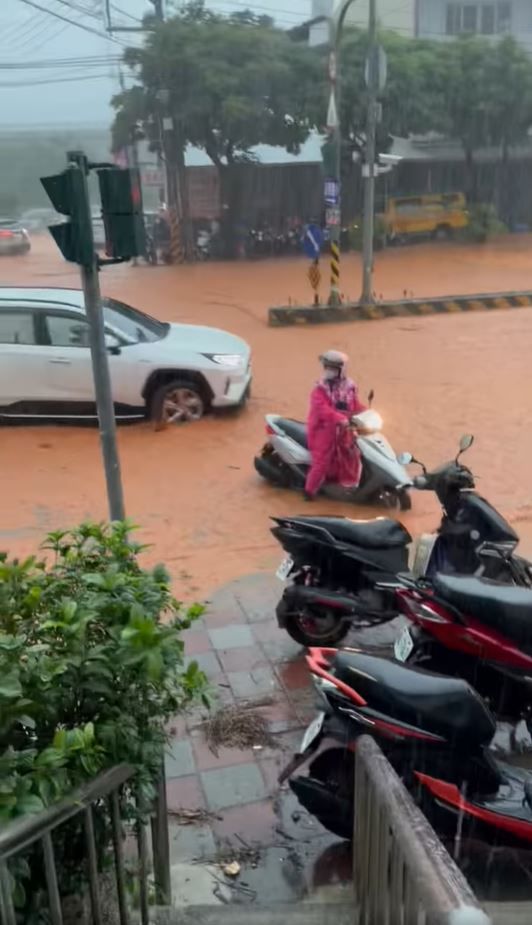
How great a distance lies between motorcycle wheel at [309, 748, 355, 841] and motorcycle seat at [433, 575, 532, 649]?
32.7 inches

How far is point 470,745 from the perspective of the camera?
329 centimetres

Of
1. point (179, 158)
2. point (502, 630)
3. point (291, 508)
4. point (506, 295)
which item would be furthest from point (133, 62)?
point (502, 630)

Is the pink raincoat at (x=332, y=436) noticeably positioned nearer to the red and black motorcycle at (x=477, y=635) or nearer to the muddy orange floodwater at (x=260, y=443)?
the muddy orange floodwater at (x=260, y=443)

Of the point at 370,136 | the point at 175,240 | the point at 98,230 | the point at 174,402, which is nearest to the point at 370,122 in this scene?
the point at 370,136

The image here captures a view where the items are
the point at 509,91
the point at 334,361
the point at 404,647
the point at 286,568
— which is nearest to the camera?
the point at 404,647

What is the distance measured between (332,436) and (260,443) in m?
2.21

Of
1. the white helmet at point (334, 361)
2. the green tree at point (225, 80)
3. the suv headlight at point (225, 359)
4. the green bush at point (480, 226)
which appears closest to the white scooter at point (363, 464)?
the white helmet at point (334, 361)

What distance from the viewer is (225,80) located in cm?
2486

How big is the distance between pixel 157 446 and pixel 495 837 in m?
6.65

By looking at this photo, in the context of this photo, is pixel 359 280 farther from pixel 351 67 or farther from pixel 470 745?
pixel 470 745

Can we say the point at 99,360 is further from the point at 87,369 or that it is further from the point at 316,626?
the point at 87,369

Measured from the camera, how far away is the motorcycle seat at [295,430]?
7.91m

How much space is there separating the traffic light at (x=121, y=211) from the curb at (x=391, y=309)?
39.2 ft

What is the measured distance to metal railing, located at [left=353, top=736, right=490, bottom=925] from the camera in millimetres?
1639
